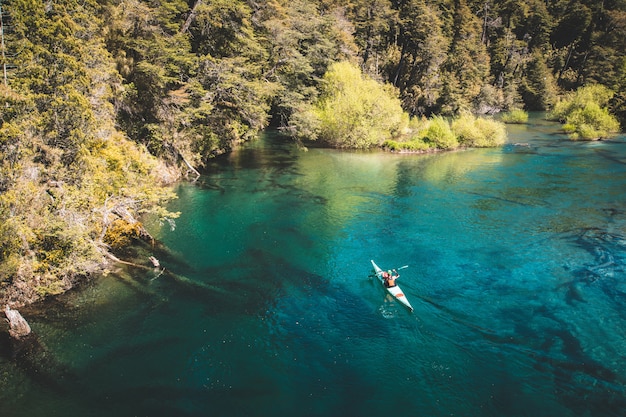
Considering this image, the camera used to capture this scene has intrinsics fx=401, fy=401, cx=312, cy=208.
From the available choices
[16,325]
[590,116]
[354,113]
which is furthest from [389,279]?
[590,116]

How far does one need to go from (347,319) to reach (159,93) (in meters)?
→ 28.4

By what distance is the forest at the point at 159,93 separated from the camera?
1791 centimetres

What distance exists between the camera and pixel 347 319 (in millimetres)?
17781

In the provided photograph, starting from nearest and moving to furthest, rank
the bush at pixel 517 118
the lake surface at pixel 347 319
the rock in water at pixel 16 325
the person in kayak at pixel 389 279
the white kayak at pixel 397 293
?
the lake surface at pixel 347 319, the rock in water at pixel 16 325, the white kayak at pixel 397 293, the person in kayak at pixel 389 279, the bush at pixel 517 118

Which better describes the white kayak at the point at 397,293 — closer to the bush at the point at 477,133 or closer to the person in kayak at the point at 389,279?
the person in kayak at the point at 389,279

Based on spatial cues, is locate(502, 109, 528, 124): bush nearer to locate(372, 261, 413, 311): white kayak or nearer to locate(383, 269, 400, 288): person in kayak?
locate(372, 261, 413, 311): white kayak

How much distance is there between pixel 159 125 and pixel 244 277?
2114 centimetres

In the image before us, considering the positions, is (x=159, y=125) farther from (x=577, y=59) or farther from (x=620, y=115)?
(x=577, y=59)

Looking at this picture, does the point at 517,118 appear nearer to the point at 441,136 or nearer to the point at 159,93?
the point at 441,136

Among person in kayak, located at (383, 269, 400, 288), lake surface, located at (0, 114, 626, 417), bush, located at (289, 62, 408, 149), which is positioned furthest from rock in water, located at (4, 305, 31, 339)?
bush, located at (289, 62, 408, 149)

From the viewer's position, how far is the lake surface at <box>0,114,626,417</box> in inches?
529

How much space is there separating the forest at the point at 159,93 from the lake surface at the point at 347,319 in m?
3.61

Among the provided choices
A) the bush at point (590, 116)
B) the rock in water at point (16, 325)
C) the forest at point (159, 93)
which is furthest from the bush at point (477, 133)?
the rock in water at point (16, 325)

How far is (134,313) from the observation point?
58.0 ft
